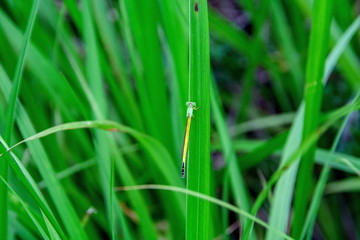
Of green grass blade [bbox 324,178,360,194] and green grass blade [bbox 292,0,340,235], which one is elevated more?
green grass blade [bbox 292,0,340,235]

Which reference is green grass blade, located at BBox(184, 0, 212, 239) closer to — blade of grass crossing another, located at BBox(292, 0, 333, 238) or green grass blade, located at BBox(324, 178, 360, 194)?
blade of grass crossing another, located at BBox(292, 0, 333, 238)

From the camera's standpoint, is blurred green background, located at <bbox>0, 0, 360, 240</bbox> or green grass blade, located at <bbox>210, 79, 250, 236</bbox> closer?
blurred green background, located at <bbox>0, 0, 360, 240</bbox>

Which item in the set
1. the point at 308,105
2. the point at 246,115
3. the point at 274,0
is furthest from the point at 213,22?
the point at 308,105

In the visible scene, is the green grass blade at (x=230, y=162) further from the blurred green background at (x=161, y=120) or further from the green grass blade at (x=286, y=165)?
the green grass blade at (x=286, y=165)

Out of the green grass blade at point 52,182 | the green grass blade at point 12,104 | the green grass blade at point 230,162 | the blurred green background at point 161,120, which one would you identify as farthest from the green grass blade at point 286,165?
the green grass blade at point 12,104

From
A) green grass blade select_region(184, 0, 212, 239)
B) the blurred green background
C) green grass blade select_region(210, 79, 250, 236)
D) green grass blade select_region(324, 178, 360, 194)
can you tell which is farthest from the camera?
green grass blade select_region(324, 178, 360, 194)

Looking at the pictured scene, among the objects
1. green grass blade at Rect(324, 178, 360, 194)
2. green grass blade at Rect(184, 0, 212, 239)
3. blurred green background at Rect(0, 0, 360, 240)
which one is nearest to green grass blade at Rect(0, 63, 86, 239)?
blurred green background at Rect(0, 0, 360, 240)

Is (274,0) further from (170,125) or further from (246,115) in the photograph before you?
(170,125)
